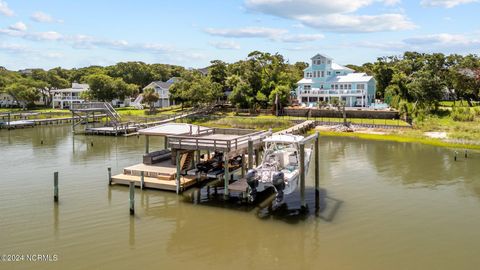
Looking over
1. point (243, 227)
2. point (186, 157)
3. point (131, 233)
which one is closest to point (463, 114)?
point (186, 157)

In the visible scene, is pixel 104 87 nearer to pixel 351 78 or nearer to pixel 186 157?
pixel 351 78

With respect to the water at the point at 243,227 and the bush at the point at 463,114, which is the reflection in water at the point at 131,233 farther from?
the bush at the point at 463,114

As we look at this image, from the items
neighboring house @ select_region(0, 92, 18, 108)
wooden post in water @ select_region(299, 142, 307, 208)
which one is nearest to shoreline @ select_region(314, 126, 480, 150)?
wooden post in water @ select_region(299, 142, 307, 208)

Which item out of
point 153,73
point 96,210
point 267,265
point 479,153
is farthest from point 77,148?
point 153,73

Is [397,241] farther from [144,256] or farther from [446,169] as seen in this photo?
[446,169]

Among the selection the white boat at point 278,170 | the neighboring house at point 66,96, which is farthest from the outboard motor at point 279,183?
the neighboring house at point 66,96
